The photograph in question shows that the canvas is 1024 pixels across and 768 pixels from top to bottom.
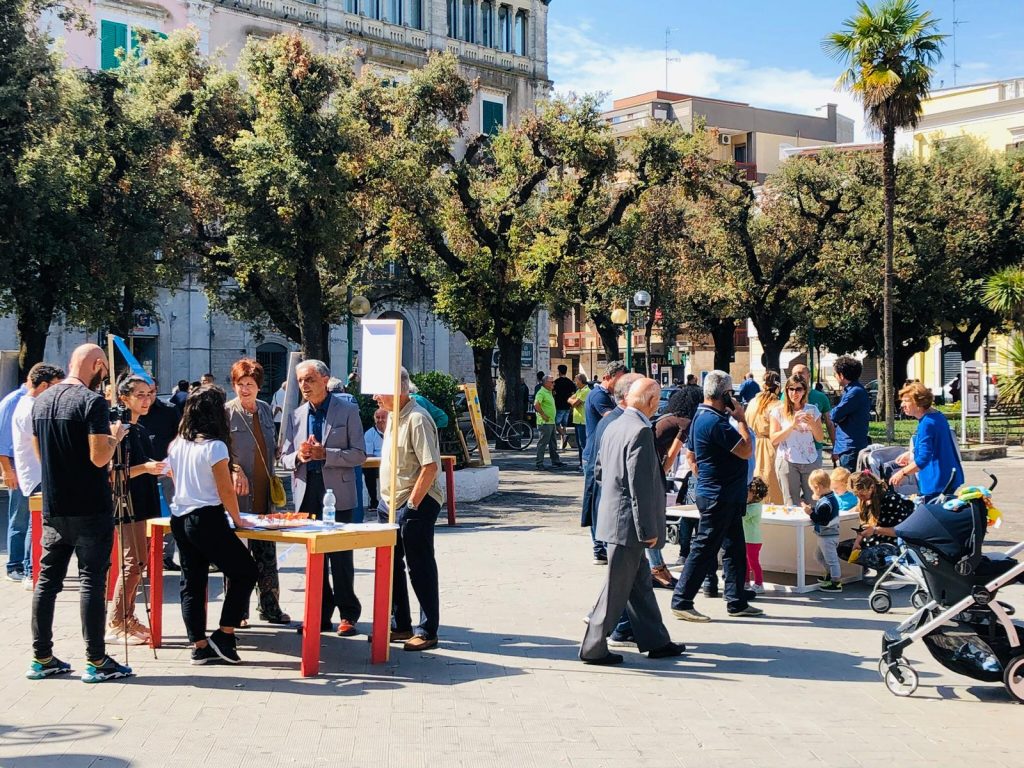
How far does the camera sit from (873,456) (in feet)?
36.3

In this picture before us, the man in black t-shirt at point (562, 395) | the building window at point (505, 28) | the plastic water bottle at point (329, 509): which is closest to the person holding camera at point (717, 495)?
the plastic water bottle at point (329, 509)

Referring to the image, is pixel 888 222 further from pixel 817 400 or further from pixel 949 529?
pixel 949 529

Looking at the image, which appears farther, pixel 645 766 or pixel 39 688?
pixel 39 688

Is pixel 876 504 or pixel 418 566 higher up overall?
pixel 876 504

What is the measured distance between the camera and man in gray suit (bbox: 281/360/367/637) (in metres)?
7.39

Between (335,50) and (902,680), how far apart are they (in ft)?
120

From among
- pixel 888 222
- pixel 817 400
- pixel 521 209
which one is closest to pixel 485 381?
pixel 521 209

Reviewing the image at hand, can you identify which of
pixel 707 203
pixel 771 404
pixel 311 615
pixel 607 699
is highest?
pixel 707 203

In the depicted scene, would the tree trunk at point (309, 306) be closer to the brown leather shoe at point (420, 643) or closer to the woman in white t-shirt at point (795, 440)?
the woman in white t-shirt at point (795, 440)

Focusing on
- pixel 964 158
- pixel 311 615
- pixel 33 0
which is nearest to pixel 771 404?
→ pixel 311 615

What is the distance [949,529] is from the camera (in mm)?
6227

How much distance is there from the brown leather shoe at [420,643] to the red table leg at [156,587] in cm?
162

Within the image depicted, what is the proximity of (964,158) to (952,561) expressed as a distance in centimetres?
3665

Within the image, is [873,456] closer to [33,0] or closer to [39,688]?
[39,688]
